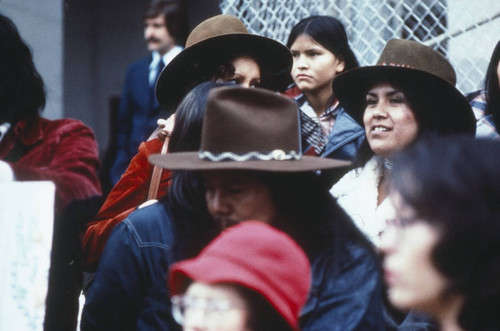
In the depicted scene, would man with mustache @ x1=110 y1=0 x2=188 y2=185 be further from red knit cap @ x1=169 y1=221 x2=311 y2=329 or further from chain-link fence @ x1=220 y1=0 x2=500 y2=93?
red knit cap @ x1=169 y1=221 x2=311 y2=329

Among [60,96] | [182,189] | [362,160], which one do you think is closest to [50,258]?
[182,189]

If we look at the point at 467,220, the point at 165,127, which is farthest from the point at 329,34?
the point at 467,220

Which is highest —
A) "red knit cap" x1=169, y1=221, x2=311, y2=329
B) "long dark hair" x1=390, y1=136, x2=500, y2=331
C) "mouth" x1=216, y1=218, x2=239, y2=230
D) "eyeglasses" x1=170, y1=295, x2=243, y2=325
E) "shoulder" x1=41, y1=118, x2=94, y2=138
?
"long dark hair" x1=390, y1=136, x2=500, y2=331

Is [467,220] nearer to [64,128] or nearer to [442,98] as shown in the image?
[442,98]

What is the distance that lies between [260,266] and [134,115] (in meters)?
3.60

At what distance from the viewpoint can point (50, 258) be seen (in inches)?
119

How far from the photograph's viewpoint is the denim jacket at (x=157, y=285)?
7.65 ft

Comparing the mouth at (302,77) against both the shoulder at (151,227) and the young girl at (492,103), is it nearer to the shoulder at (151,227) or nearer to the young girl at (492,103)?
the young girl at (492,103)

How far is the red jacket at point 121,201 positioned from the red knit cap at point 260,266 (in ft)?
3.68

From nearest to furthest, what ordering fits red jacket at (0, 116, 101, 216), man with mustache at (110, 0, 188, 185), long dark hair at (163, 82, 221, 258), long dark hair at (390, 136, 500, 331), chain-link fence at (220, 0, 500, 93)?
long dark hair at (390, 136, 500, 331)
long dark hair at (163, 82, 221, 258)
red jacket at (0, 116, 101, 216)
chain-link fence at (220, 0, 500, 93)
man with mustache at (110, 0, 188, 185)

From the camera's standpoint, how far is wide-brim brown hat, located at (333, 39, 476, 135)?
330 centimetres

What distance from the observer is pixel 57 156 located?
3236 mm

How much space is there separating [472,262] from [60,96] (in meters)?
5.03

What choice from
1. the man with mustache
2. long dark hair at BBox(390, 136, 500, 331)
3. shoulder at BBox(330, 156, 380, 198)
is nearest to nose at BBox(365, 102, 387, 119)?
shoulder at BBox(330, 156, 380, 198)
